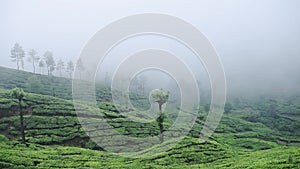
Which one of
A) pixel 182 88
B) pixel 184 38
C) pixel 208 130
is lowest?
pixel 208 130

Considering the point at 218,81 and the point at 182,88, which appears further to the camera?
the point at 182,88

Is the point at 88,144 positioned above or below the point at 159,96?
below

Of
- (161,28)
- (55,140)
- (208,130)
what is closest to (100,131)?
(55,140)

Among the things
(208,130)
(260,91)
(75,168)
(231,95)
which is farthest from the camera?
(260,91)

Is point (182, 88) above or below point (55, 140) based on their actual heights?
above

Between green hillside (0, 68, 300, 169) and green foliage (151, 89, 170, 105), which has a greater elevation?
green foliage (151, 89, 170, 105)

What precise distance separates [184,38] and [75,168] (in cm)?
1553

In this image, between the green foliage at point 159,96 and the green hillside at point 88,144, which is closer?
the green hillside at point 88,144

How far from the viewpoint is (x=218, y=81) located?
58.2 ft

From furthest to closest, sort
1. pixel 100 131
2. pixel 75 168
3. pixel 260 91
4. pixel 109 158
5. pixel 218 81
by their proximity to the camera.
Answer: pixel 260 91, pixel 100 131, pixel 109 158, pixel 75 168, pixel 218 81

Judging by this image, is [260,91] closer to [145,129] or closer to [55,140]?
Answer: [145,129]

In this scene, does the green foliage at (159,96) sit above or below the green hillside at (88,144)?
above

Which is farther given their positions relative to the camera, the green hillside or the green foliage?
the green foliage

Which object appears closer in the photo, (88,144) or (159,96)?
(159,96)
